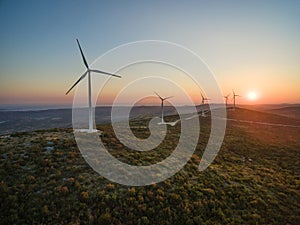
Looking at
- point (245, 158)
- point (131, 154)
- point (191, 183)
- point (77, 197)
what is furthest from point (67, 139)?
point (245, 158)

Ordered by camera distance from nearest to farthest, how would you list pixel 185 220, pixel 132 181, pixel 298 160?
pixel 185 220 < pixel 132 181 < pixel 298 160

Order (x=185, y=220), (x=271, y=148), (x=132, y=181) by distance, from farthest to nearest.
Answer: (x=271, y=148), (x=132, y=181), (x=185, y=220)

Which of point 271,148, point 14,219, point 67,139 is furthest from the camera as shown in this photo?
point 271,148

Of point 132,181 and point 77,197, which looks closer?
point 77,197

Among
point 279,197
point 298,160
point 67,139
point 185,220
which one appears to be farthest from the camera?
point 298,160

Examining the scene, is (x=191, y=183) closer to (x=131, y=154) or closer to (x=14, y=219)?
(x=131, y=154)

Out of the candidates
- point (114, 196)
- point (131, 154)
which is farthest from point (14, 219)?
point (131, 154)

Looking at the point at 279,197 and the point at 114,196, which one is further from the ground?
the point at 114,196

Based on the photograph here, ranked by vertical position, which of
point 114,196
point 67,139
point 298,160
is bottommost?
point 298,160

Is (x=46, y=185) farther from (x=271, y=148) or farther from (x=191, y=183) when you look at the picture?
(x=271, y=148)
